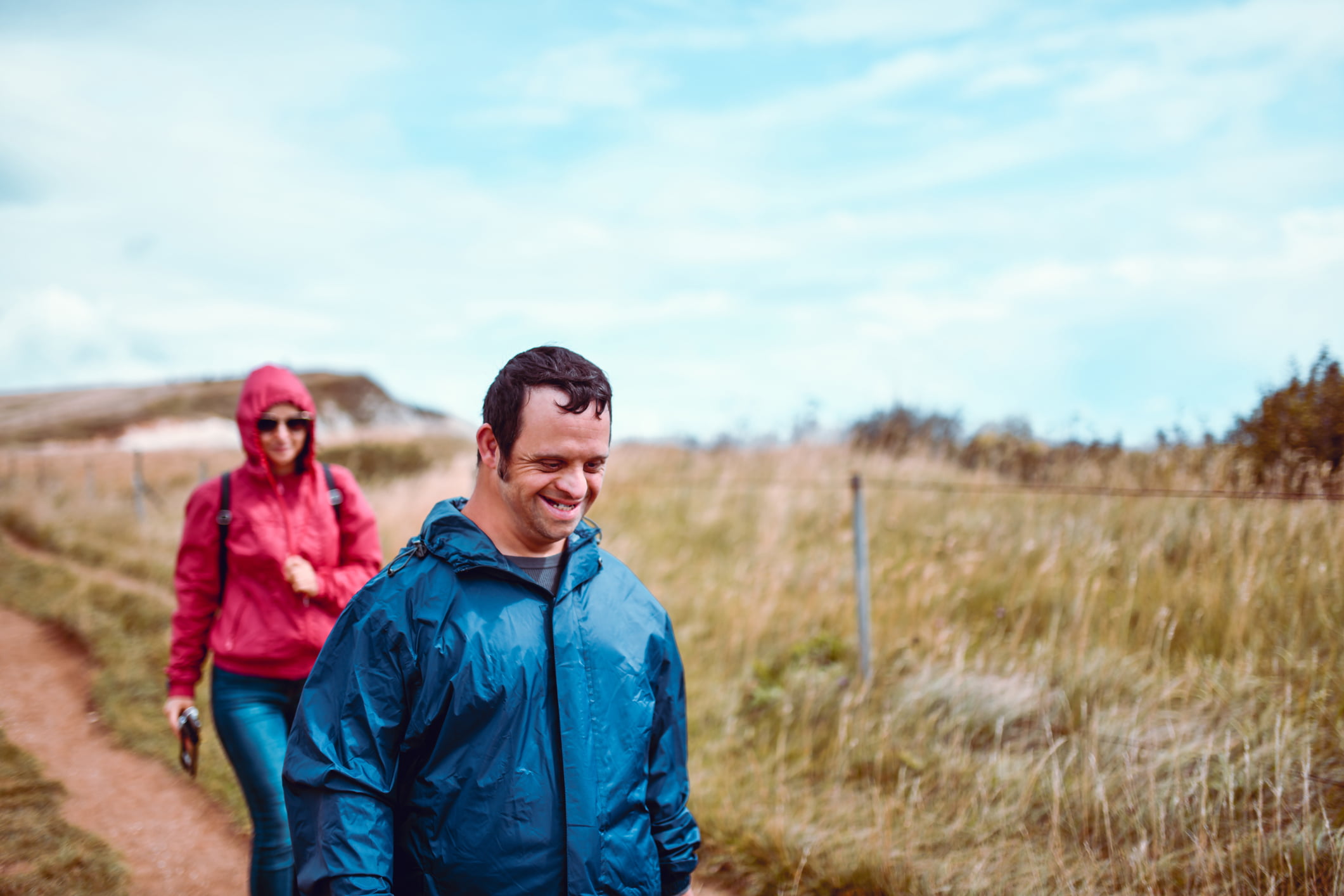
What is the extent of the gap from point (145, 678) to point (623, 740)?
6600mm

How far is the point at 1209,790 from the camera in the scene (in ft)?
12.9

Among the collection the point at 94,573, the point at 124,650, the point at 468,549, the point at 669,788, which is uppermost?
the point at 468,549

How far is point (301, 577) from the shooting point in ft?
10.0

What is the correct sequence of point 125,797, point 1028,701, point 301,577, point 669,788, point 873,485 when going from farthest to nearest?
point 873,485, point 125,797, point 1028,701, point 301,577, point 669,788

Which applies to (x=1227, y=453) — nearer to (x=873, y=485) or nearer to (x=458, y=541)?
(x=873, y=485)

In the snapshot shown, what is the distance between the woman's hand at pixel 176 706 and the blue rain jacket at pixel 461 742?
1.69 meters

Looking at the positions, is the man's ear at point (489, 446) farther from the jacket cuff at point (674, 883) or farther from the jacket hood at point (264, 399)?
the jacket hood at point (264, 399)

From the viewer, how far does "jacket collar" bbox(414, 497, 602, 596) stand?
180 centimetres

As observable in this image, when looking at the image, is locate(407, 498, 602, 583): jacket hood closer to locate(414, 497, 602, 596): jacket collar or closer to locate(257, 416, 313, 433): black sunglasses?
locate(414, 497, 602, 596): jacket collar

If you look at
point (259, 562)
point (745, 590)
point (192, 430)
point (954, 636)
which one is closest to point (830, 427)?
point (745, 590)

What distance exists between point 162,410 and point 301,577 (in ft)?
207

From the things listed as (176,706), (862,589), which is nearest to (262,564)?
(176,706)

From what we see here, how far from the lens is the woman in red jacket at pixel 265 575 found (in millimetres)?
2982

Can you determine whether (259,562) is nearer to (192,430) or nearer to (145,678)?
(145,678)
